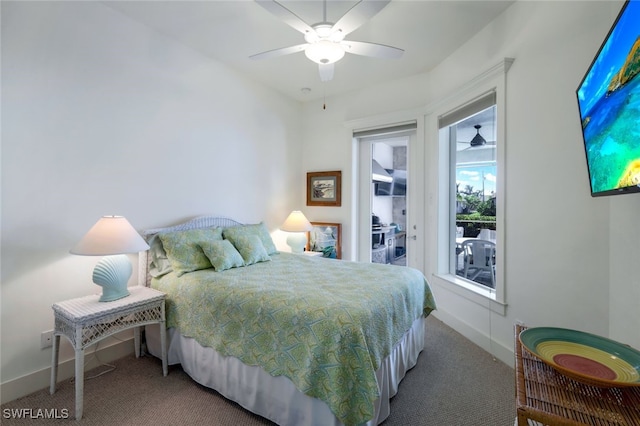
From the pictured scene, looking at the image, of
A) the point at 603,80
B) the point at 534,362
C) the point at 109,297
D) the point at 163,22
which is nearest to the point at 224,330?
the point at 109,297

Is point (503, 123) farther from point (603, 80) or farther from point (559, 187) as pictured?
point (603, 80)

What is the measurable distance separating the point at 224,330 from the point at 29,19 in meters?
2.53

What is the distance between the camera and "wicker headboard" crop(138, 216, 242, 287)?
8.35 feet

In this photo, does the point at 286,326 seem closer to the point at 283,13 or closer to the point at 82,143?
the point at 283,13

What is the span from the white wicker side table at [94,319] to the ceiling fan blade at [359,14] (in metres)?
2.33

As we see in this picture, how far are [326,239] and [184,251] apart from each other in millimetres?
2146

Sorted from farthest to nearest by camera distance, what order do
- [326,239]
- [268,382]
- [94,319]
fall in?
[326,239]
[94,319]
[268,382]

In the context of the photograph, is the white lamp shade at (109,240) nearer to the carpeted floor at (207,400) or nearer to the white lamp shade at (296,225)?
the carpeted floor at (207,400)

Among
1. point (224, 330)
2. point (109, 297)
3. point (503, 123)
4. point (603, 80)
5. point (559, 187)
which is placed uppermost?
point (503, 123)

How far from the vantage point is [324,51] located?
2082mm

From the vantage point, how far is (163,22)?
2.57 meters

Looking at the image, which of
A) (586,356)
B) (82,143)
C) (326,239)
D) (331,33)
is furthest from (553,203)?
(82,143)

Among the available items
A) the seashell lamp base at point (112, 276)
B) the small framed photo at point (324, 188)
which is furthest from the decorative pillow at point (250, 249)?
the small framed photo at point (324, 188)
